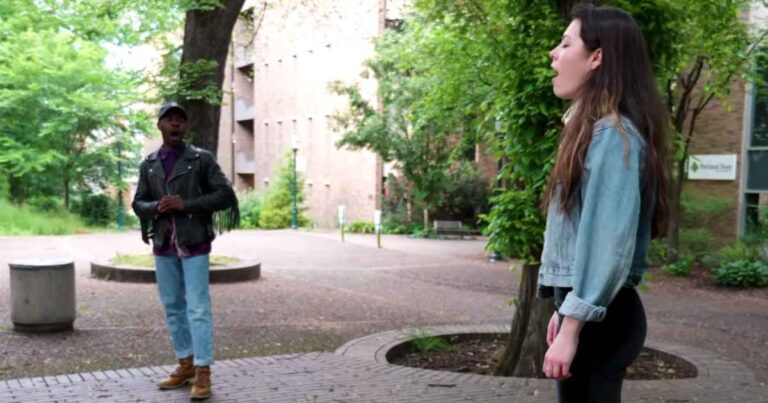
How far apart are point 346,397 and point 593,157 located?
329 cm

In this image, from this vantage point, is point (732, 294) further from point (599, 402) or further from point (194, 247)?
point (599, 402)

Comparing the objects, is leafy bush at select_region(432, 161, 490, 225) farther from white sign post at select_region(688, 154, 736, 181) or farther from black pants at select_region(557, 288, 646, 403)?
black pants at select_region(557, 288, 646, 403)

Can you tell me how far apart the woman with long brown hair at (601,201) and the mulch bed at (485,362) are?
12.6ft

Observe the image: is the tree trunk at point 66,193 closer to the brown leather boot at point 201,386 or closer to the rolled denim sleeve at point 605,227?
the brown leather boot at point 201,386

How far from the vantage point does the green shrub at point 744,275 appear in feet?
43.9

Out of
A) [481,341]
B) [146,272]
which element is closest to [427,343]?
[481,341]

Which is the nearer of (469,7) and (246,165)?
(469,7)

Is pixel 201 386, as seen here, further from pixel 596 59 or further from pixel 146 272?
pixel 146 272

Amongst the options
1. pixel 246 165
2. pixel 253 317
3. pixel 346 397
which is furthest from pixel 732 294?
pixel 246 165

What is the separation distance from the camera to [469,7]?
459 inches

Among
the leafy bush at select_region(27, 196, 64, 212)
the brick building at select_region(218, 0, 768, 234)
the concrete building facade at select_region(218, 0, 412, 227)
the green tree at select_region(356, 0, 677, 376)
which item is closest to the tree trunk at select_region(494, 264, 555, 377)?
the green tree at select_region(356, 0, 677, 376)

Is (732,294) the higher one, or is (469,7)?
(469,7)

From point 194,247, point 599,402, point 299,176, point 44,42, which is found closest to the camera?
point 599,402

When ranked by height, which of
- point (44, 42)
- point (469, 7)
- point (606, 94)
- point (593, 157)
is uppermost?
point (44, 42)
